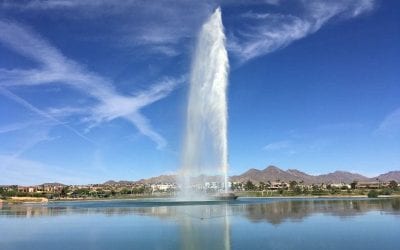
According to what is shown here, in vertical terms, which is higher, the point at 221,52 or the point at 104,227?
the point at 221,52

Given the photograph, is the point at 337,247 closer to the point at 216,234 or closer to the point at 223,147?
the point at 216,234

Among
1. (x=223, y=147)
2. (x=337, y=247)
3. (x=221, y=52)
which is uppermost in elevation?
(x=221, y=52)

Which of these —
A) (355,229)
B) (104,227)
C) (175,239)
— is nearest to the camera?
(175,239)

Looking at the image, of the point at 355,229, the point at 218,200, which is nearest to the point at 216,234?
the point at 355,229

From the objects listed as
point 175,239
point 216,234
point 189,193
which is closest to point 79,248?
point 175,239

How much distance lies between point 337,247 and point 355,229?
34.7 ft

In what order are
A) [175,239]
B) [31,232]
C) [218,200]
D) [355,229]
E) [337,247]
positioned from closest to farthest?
[337,247]
[175,239]
[355,229]
[31,232]
[218,200]

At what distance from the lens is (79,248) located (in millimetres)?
28875

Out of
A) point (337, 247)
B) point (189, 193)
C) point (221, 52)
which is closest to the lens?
point (337, 247)

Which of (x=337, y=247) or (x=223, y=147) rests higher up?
(x=223, y=147)

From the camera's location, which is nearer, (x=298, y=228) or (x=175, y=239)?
(x=175, y=239)

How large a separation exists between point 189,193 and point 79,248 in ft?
238

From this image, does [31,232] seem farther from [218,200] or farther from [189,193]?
[189,193]

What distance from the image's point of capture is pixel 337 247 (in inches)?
1068
